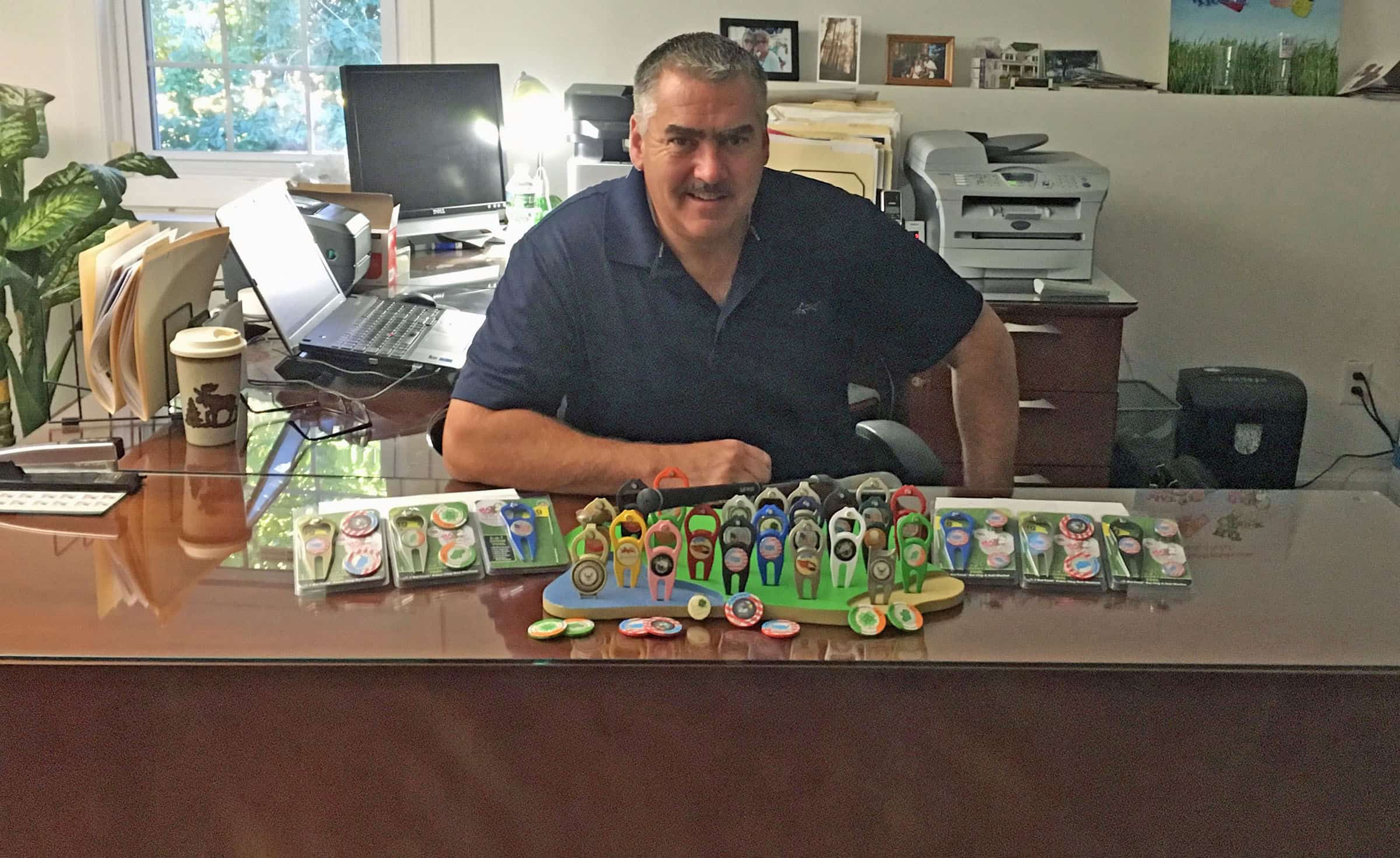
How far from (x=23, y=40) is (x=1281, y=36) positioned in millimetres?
3331

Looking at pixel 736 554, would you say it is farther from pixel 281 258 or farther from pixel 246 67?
pixel 246 67

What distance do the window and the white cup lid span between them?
6.72ft

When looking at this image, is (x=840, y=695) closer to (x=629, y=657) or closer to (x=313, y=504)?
(x=629, y=657)

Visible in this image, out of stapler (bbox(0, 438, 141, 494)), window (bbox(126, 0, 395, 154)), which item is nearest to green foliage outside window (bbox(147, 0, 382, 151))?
window (bbox(126, 0, 395, 154))

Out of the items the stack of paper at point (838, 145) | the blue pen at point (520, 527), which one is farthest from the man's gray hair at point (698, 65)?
the stack of paper at point (838, 145)

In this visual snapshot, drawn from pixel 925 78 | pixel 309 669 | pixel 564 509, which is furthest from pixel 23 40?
pixel 309 669

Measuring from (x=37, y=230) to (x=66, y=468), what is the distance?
1306 millimetres

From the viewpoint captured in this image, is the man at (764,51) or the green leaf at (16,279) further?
the man at (764,51)

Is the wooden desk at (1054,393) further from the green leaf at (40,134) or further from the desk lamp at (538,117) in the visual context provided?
the green leaf at (40,134)

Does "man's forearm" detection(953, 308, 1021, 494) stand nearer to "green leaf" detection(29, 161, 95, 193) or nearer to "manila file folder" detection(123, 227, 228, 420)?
"manila file folder" detection(123, 227, 228, 420)

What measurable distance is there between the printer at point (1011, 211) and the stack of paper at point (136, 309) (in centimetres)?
178

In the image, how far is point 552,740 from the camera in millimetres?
1177

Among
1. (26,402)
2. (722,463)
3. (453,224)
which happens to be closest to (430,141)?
(453,224)

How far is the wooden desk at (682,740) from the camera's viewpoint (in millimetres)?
1162
